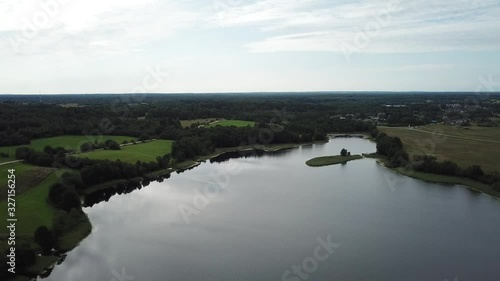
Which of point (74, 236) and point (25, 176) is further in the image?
point (25, 176)

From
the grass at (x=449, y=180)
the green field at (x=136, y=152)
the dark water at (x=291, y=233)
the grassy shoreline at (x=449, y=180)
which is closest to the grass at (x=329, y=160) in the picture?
the grassy shoreline at (x=449, y=180)

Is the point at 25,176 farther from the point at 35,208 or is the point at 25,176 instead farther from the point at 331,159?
the point at 331,159

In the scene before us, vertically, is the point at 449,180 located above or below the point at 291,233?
below

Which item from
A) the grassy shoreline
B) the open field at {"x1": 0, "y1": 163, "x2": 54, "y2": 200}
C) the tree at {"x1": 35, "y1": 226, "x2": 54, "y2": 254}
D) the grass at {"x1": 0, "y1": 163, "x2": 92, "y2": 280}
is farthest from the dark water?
the open field at {"x1": 0, "y1": 163, "x2": 54, "y2": 200}

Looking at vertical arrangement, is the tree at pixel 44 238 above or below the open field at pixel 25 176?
below

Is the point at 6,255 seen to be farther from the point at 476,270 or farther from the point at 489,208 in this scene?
the point at 489,208

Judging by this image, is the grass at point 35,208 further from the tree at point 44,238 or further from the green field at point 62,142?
the green field at point 62,142

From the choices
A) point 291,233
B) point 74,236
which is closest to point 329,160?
point 291,233
